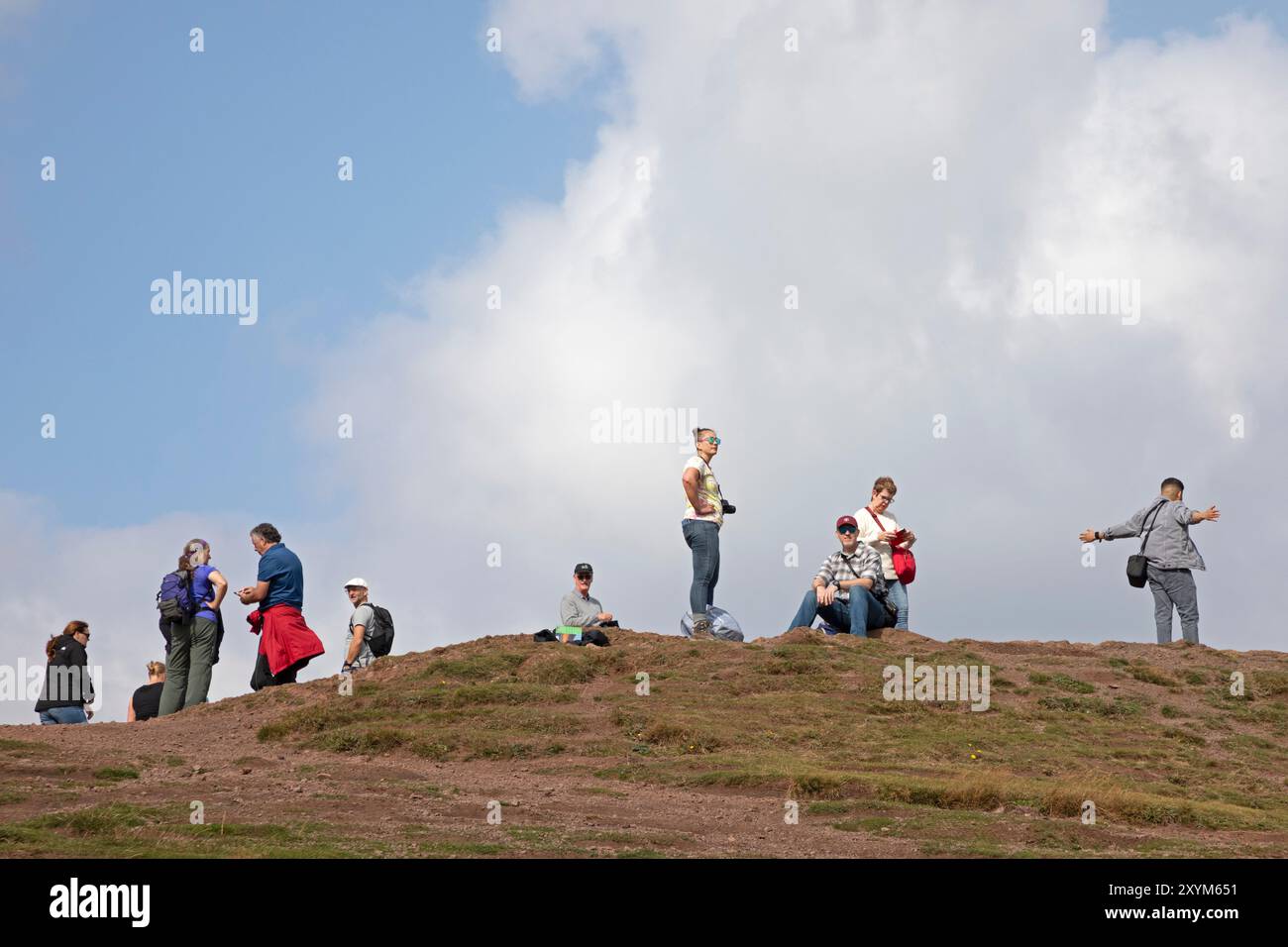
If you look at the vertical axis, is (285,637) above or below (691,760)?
above

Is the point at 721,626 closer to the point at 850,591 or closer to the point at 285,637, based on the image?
the point at 850,591

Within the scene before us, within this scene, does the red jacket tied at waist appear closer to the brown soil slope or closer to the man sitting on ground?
the brown soil slope

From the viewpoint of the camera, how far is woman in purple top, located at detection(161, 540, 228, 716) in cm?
1786

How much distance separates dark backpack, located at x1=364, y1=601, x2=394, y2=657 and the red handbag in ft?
21.7

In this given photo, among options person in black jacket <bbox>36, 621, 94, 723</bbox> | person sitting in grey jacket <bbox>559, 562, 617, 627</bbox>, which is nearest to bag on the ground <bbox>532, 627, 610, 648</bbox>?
person sitting in grey jacket <bbox>559, 562, 617, 627</bbox>

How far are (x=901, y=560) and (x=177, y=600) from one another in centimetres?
934

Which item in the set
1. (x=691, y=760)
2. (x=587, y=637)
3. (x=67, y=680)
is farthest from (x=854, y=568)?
(x=67, y=680)

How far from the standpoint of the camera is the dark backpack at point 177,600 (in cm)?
1769

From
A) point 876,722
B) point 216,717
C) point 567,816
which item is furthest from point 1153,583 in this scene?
point 216,717

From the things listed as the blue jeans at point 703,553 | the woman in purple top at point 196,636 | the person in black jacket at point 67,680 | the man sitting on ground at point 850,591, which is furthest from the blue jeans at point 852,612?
the person in black jacket at point 67,680

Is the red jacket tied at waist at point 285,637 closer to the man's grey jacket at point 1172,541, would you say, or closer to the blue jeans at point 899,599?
the blue jeans at point 899,599

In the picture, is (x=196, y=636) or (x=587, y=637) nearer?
(x=196, y=636)

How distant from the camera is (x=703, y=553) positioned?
757 inches
